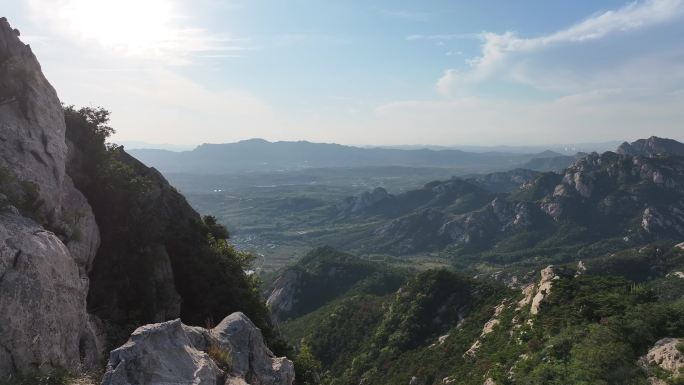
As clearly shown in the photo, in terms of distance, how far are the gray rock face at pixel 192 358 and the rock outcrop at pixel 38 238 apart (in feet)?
12.9

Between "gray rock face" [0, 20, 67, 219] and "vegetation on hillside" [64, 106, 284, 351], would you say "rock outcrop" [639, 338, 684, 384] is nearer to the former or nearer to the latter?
"vegetation on hillside" [64, 106, 284, 351]

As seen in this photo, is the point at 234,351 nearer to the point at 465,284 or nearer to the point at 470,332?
the point at 470,332

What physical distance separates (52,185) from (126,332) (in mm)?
10642

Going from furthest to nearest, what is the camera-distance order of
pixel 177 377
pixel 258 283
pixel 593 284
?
1. pixel 593 284
2. pixel 258 283
3. pixel 177 377

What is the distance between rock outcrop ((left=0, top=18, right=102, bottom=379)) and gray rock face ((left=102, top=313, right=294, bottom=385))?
393 centimetres

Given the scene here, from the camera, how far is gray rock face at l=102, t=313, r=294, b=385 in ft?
52.9

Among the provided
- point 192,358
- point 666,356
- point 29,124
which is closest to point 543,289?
point 666,356

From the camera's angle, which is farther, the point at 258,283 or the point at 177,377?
the point at 258,283

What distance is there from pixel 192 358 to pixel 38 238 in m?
9.16

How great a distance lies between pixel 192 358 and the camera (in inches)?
716

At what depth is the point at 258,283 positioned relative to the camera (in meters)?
52.5

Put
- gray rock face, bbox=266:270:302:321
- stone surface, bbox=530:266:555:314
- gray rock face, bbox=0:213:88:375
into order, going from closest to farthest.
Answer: gray rock face, bbox=0:213:88:375 → stone surface, bbox=530:266:555:314 → gray rock face, bbox=266:270:302:321

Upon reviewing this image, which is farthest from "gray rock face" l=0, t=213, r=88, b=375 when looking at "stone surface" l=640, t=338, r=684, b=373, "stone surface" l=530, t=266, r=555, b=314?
"stone surface" l=530, t=266, r=555, b=314

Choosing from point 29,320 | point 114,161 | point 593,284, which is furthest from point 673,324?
point 114,161
